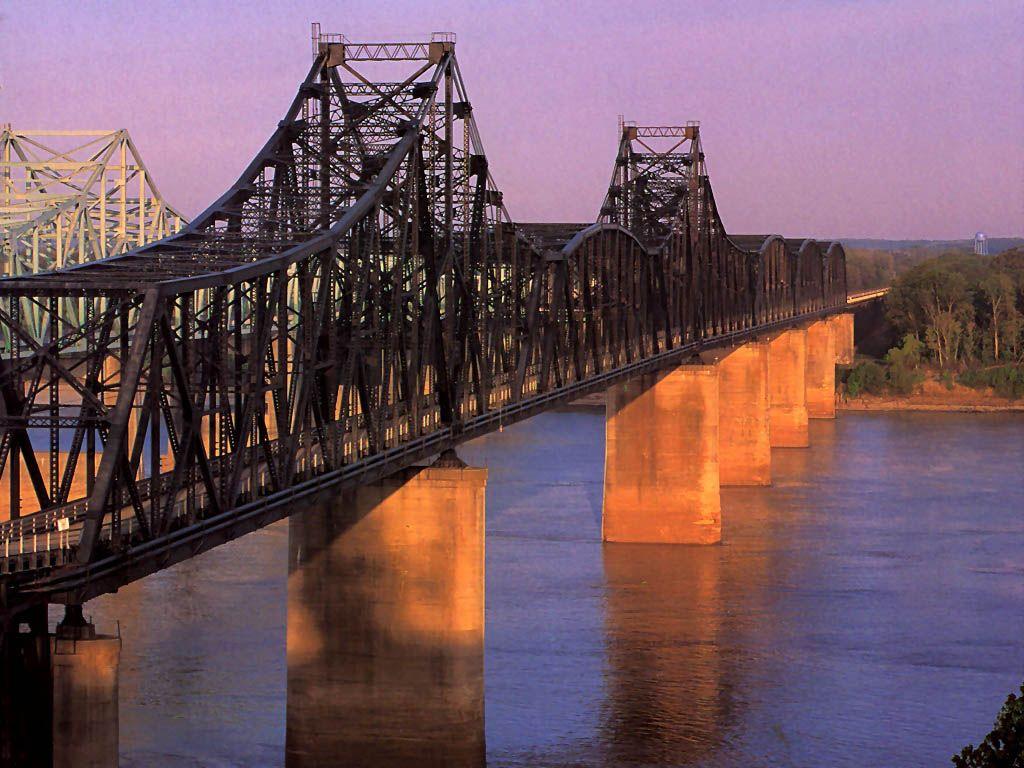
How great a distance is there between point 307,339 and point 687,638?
21534 millimetres

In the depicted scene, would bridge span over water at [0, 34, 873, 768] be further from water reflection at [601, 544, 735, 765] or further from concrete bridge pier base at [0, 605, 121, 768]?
water reflection at [601, 544, 735, 765]

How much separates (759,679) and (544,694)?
5804 mm

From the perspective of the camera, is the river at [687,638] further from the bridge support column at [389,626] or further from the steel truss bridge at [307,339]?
the steel truss bridge at [307,339]

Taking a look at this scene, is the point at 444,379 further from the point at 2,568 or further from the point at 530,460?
the point at 530,460

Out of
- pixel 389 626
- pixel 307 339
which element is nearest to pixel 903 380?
pixel 389 626

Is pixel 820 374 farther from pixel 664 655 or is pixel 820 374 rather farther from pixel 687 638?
pixel 664 655

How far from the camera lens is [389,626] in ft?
Answer: 124

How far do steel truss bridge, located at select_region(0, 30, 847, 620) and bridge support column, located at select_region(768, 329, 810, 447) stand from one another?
142ft

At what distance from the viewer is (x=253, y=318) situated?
3120 centimetres

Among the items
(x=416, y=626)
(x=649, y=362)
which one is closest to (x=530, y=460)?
(x=649, y=362)

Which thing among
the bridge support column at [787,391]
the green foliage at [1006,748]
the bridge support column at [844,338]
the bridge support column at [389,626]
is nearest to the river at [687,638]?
the bridge support column at [389,626]

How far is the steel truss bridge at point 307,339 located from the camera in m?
25.3

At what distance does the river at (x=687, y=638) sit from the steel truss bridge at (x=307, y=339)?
5.50 m

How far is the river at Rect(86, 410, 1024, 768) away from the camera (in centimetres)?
4059
